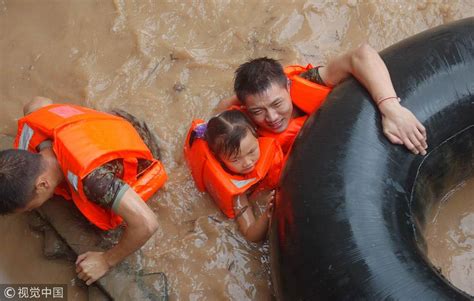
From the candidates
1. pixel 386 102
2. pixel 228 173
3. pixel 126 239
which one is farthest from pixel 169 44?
pixel 386 102

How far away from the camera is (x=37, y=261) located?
350 cm

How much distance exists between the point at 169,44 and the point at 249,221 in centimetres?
150

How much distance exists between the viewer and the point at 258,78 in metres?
3.27

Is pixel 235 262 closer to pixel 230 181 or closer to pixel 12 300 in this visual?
pixel 230 181

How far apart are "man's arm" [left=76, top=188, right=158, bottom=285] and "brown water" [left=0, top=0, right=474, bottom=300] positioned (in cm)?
57

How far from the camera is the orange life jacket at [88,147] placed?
3094 millimetres

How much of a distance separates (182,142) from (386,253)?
66.7 inches

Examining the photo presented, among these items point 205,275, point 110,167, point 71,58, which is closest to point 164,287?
point 205,275

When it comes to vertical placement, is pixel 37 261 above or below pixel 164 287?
above

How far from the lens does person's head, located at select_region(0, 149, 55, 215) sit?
291 centimetres

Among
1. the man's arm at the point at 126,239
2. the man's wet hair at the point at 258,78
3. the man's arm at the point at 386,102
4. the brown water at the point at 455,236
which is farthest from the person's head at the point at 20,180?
the brown water at the point at 455,236

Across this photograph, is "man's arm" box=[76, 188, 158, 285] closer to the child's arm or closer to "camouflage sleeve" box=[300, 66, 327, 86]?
the child's arm

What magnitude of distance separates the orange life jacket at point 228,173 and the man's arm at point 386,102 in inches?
25.2

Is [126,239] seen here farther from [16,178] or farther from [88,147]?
[16,178]
